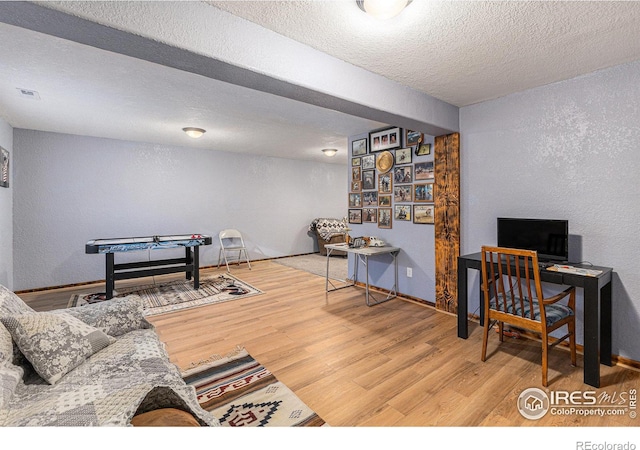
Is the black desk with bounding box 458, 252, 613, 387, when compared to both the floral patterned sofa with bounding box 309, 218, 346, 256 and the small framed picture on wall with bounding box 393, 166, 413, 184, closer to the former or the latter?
the small framed picture on wall with bounding box 393, 166, 413, 184

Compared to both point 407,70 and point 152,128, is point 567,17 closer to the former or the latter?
point 407,70

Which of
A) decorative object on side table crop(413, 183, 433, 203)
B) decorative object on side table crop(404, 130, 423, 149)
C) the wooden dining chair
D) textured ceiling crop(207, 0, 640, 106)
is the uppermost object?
textured ceiling crop(207, 0, 640, 106)

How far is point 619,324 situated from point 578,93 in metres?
1.85

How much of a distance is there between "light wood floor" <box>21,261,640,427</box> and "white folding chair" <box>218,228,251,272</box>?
7.61 feet

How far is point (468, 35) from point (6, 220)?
551 centimetres

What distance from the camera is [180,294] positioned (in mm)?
4105

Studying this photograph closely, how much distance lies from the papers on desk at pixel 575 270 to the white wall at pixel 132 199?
17.4ft

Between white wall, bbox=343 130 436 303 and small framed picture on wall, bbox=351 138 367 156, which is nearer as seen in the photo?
white wall, bbox=343 130 436 303

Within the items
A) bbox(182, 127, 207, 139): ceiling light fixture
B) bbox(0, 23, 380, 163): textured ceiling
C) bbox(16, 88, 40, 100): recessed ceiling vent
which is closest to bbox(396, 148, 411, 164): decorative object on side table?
bbox(0, 23, 380, 163): textured ceiling

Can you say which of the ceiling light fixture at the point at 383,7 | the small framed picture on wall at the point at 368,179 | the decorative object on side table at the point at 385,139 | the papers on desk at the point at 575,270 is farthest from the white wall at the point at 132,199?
the papers on desk at the point at 575,270

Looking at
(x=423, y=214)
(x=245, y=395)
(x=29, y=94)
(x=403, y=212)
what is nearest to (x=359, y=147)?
(x=403, y=212)

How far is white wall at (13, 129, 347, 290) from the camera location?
429 centimetres

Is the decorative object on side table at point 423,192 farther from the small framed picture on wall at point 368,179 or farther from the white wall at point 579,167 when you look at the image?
the small framed picture on wall at point 368,179

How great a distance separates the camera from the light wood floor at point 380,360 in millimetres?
1741
